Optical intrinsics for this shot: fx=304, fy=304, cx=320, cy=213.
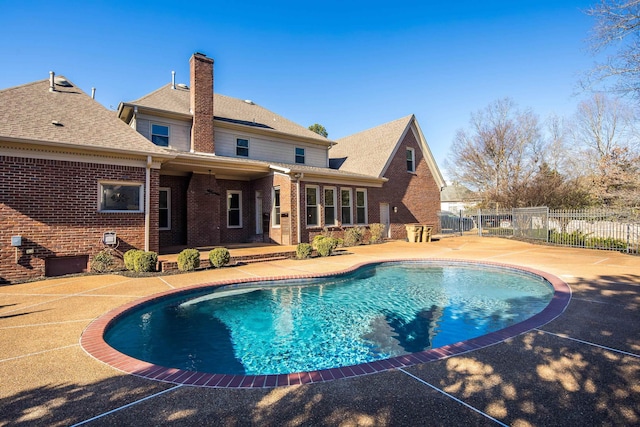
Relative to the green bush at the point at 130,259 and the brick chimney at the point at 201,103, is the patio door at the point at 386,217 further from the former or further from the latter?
the green bush at the point at 130,259

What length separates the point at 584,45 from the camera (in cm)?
869

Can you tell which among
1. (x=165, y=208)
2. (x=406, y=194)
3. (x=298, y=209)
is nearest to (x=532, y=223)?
(x=406, y=194)

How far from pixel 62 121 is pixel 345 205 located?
40.5 feet

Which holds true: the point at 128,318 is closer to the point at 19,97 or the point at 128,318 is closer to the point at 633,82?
the point at 19,97

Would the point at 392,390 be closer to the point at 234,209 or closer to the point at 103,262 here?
the point at 103,262

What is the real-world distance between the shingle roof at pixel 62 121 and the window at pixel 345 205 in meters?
9.36

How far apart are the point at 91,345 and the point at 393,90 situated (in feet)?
65.1

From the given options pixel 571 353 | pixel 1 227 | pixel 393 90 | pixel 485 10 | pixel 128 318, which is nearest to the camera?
pixel 571 353

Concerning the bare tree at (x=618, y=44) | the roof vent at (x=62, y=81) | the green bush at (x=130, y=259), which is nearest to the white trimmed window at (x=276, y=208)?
the green bush at (x=130, y=259)

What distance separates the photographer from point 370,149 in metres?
21.6

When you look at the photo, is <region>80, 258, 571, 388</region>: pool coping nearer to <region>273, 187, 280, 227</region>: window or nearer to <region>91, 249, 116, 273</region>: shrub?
<region>91, 249, 116, 273</region>: shrub

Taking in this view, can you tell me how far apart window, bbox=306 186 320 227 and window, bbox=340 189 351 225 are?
1729mm

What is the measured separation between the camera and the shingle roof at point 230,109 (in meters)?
14.7

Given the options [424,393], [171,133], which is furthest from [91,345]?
[171,133]
